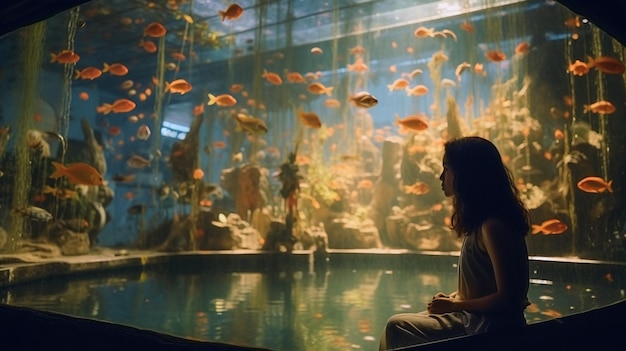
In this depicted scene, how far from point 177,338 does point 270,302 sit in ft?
14.9

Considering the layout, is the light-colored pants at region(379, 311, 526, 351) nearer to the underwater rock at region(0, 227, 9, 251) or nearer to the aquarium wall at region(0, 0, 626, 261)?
the aquarium wall at region(0, 0, 626, 261)

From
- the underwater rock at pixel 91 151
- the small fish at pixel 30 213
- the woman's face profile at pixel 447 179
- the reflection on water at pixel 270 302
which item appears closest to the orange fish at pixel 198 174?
the reflection on water at pixel 270 302

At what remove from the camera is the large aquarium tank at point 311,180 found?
653cm

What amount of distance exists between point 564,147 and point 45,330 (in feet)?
46.4

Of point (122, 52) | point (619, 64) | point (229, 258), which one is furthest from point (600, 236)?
point (122, 52)

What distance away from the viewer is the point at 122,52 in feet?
78.7

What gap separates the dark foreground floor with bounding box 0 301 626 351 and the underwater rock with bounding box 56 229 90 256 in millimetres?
10568

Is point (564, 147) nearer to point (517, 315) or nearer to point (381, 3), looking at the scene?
point (381, 3)

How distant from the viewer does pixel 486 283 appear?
1829mm

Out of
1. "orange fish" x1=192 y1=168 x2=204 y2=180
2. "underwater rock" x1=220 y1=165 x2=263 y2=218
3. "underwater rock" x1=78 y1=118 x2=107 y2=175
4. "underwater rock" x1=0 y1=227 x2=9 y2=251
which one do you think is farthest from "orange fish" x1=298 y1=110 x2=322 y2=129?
"underwater rock" x1=78 y1=118 x2=107 y2=175

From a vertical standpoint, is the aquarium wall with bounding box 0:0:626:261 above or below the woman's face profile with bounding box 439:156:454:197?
above

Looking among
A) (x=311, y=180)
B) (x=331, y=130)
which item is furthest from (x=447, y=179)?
(x=331, y=130)

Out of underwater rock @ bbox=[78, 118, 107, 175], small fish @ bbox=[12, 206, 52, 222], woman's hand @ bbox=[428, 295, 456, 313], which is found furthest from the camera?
underwater rock @ bbox=[78, 118, 107, 175]

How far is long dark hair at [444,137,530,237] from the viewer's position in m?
1.86
